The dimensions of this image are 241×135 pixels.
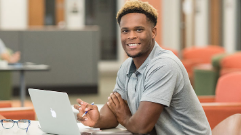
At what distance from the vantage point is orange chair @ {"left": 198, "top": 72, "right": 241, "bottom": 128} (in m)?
2.86

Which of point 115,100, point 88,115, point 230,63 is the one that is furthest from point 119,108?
point 230,63

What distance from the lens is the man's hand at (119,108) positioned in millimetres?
1912

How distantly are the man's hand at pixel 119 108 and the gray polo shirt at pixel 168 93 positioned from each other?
0.10ft

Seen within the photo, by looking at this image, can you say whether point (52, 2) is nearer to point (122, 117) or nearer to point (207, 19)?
point (207, 19)

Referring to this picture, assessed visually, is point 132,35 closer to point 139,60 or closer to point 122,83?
point 139,60

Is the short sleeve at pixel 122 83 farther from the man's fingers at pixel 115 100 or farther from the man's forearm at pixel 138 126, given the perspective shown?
the man's forearm at pixel 138 126

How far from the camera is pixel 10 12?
1088cm

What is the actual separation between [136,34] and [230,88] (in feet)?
4.70

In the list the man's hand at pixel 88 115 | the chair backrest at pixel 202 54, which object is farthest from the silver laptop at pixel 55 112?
the chair backrest at pixel 202 54

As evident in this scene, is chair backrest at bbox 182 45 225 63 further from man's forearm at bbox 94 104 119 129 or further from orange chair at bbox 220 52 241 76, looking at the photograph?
man's forearm at bbox 94 104 119 129

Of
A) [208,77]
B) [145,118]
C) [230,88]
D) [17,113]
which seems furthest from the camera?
[208,77]

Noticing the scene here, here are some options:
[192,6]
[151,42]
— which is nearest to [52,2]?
[192,6]

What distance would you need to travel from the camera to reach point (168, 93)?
1.75 meters

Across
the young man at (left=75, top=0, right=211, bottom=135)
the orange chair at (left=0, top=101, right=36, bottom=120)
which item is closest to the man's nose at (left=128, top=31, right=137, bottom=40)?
the young man at (left=75, top=0, right=211, bottom=135)
